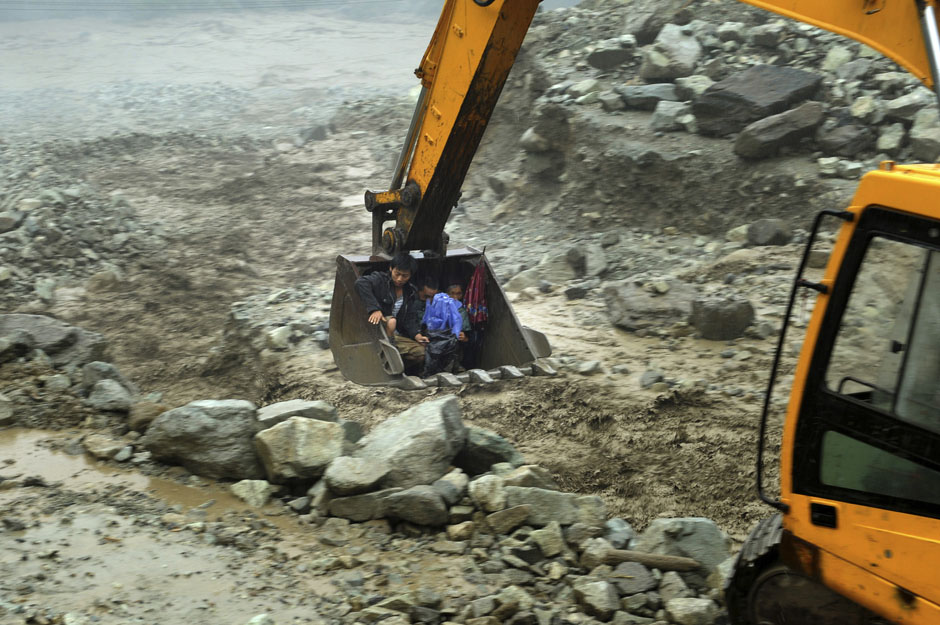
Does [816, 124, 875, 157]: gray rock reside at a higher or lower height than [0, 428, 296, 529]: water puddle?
higher

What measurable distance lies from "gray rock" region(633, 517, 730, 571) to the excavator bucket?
2.20 m

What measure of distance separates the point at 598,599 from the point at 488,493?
0.91 metres

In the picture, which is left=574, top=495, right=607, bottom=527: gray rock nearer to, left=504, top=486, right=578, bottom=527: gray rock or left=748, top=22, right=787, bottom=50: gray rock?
left=504, top=486, right=578, bottom=527: gray rock

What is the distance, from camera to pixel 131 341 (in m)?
7.61

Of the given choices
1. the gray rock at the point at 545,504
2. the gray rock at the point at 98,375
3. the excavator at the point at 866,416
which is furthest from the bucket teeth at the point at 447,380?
the excavator at the point at 866,416

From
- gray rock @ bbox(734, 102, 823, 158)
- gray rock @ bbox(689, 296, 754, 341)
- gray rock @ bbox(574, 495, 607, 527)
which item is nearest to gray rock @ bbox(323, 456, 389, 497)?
gray rock @ bbox(574, 495, 607, 527)

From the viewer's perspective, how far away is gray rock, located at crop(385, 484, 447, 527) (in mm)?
4199

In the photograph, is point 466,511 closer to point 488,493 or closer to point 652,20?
point 488,493

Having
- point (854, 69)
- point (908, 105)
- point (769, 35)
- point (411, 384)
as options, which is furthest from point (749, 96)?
point (411, 384)

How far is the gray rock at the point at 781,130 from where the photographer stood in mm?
9297

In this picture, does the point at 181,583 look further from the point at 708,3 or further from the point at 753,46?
the point at 708,3

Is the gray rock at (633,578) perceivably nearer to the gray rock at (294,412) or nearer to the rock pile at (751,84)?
the gray rock at (294,412)

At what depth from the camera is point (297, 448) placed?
179 inches

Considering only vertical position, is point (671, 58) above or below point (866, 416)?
above
